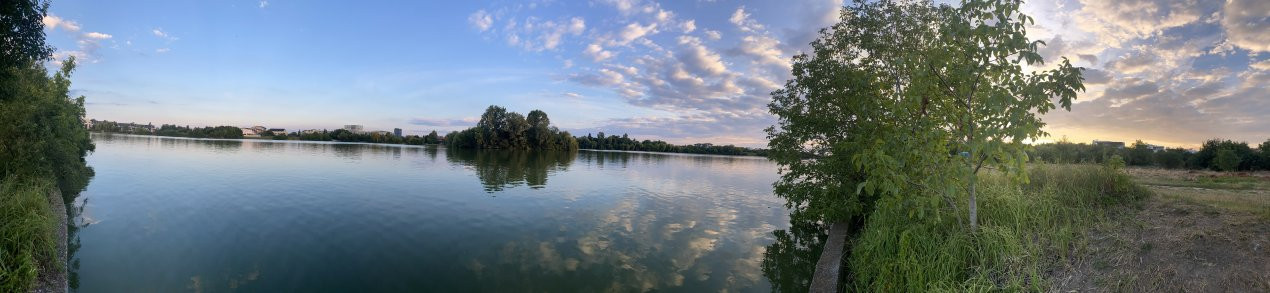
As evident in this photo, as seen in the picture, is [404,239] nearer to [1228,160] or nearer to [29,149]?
[29,149]

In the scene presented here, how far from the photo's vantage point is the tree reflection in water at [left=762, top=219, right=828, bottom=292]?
388 inches

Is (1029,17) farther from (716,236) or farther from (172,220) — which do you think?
(172,220)

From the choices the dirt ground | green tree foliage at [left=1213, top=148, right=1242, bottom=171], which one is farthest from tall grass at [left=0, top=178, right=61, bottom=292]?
green tree foliage at [left=1213, top=148, right=1242, bottom=171]

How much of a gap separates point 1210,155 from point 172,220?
64684 millimetres

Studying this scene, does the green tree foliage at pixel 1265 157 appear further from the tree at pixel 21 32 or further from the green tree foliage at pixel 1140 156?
the tree at pixel 21 32

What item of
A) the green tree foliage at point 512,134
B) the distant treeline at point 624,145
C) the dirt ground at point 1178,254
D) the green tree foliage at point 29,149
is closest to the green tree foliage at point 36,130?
the green tree foliage at point 29,149

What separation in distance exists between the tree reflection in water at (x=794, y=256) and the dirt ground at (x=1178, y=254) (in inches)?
180

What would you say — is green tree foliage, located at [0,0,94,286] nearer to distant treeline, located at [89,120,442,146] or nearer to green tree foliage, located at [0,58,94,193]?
green tree foliage, located at [0,58,94,193]

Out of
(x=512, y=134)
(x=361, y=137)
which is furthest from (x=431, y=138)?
(x=512, y=134)

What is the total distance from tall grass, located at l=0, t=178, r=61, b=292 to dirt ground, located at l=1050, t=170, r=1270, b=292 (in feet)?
47.9

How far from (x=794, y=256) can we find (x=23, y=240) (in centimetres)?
1581

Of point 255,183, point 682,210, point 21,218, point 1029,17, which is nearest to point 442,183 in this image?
point 255,183

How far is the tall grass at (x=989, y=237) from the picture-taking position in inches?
249

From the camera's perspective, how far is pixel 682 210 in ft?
62.6
